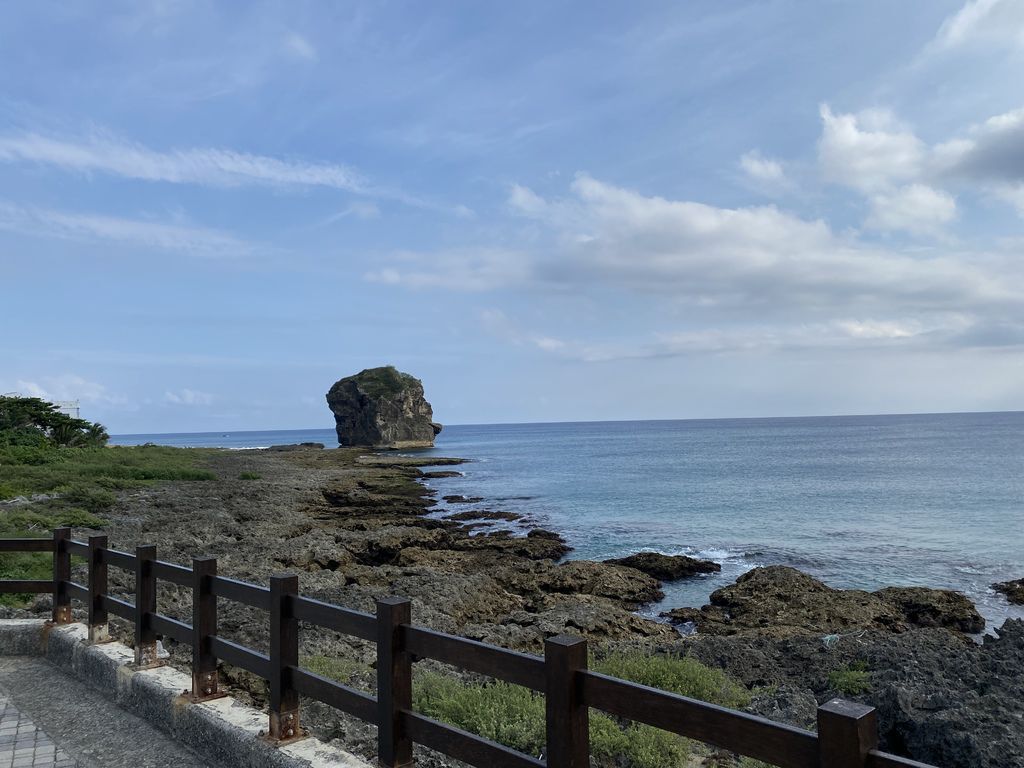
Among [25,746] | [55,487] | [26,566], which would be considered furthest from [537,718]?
[55,487]

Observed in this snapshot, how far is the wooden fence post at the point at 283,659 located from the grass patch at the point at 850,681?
286 inches

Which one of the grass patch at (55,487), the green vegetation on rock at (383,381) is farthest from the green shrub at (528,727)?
A: the green vegetation on rock at (383,381)

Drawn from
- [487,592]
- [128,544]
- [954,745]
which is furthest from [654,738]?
[128,544]

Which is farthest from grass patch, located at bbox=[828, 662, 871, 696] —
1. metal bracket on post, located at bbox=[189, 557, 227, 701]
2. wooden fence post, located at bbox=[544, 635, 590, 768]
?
Answer: metal bracket on post, located at bbox=[189, 557, 227, 701]

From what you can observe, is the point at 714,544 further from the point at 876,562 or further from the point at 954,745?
the point at 954,745

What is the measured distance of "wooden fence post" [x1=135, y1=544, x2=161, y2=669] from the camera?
24.8ft

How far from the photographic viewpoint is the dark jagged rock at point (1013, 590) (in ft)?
72.2

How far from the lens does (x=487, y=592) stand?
687 inches

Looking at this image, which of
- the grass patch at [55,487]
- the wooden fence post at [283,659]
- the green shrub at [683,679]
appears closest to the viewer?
the wooden fence post at [283,659]

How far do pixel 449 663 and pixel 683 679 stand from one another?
18.1ft

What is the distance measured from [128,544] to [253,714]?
50.6ft

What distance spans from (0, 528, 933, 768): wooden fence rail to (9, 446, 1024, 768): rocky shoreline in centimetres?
179

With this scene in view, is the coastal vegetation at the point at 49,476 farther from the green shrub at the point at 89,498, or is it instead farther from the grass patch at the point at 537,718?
the grass patch at the point at 537,718

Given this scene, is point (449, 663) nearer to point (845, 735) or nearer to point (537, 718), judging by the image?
point (845, 735)
